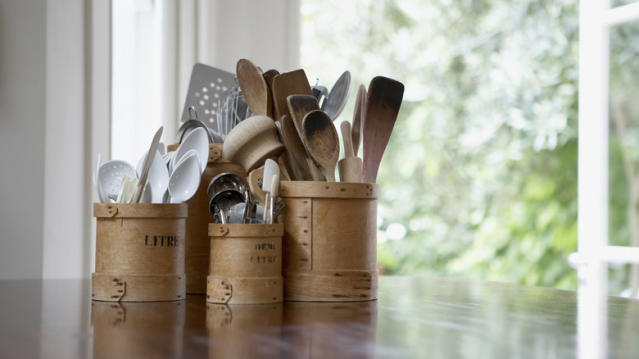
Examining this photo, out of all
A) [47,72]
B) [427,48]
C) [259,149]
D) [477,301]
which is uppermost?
[427,48]

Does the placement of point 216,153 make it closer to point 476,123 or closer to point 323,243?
point 323,243

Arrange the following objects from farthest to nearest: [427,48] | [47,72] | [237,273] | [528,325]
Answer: [427,48] < [47,72] < [237,273] < [528,325]

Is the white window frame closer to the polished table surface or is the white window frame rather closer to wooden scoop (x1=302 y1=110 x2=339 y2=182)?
the polished table surface

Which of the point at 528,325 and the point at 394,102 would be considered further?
the point at 394,102

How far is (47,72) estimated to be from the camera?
4.14ft

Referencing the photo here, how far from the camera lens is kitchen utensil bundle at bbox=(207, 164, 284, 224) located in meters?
0.66

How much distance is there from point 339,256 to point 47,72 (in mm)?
828

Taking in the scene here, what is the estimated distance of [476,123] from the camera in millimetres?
4637

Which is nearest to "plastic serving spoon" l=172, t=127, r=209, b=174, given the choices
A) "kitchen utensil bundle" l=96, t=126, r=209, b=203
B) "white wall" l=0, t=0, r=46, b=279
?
"kitchen utensil bundle" l=96, t=126, r=209, b=203

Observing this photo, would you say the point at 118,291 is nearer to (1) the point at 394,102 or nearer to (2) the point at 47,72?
(1) the point at 394,102

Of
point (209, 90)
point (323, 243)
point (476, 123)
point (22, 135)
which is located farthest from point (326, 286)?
point (476, 123)

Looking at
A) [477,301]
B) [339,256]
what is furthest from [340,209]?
[477,301]

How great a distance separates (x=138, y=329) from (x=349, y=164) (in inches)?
11.9

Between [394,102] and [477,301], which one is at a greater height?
[394,102]
